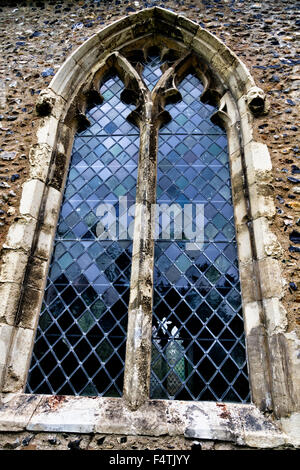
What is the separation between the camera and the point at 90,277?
3381 millimetres

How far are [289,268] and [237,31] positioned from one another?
120 inches

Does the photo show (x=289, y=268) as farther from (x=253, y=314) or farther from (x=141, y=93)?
(x=141, y=93)

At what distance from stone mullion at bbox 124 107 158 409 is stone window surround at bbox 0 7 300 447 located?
4.9 inches

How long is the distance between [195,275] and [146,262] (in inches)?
18.0

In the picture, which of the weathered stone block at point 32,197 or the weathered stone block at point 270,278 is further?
the weathered stone block at point 32,197

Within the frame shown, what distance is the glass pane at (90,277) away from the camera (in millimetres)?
2984

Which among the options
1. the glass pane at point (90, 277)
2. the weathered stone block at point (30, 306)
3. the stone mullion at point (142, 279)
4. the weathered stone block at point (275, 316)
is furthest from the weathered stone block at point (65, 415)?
the weathered stone block at point (275, 316)

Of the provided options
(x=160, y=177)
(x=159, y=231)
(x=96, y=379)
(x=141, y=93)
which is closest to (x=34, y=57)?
(x=141, y=93)

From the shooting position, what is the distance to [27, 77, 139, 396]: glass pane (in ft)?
9.79

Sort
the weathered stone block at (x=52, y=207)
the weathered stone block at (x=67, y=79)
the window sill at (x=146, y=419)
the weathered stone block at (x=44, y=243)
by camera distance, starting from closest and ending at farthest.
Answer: the window sill at (x=146, y=419), the weathered stone block at (x=44, y=243), the weathered stone block at (x=52, y=207), the weathered stone block at (x=67, y=79)

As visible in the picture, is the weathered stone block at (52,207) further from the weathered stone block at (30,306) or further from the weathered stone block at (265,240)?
the weathered stone block at (265,240)

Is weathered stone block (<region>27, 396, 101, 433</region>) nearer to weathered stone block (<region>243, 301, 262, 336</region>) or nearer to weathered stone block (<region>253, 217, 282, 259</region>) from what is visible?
weathered stone block (<region>243, 301, 262, 336</region>)

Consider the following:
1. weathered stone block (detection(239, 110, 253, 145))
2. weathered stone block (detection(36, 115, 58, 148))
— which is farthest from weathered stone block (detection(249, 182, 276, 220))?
weathered stone block (detection(36, 115, 58, 148))

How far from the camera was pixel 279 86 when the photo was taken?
3955 mm
